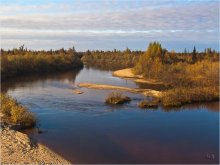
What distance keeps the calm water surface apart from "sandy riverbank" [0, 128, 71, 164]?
23.7 inches

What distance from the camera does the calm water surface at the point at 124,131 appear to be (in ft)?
46.4

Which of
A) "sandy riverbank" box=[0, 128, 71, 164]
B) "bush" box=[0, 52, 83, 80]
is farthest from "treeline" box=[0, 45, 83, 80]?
"sandy riverbank" box=[0, 128, 71, 164]

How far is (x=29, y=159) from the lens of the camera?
490 inches

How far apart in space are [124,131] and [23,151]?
19.7 ft

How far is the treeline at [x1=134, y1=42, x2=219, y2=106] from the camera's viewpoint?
27.9m

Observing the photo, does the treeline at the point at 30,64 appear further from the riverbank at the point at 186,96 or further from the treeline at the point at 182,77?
the riverbank at the point at 186,96

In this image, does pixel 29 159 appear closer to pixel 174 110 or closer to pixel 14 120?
pixel 14 120

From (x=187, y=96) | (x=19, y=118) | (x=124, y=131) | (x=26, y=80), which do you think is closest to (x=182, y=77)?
(x=187, y=96)

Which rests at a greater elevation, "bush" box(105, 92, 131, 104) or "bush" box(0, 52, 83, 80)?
"bush" box(0, 52, 83, 80)

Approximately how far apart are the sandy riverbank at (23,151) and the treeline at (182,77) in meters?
13.5

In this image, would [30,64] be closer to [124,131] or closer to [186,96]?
[186,96]

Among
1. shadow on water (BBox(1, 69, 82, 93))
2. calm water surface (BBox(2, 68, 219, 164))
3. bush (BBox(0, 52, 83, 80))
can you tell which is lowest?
calm water surface (BBox(2, 68, 219, 164))

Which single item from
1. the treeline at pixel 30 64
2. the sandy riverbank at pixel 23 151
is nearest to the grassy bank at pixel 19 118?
the sandy riverbank at pixel 23 151

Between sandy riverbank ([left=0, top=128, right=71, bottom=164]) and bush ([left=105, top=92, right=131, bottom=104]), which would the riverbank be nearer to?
bush ([left=105, top=92, right=131, bottom=104])
